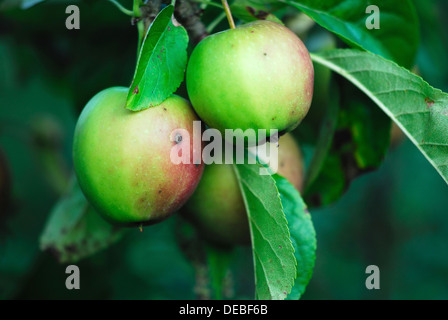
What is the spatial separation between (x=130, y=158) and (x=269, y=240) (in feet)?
0.94

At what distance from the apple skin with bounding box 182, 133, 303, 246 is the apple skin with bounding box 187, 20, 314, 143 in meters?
0.22

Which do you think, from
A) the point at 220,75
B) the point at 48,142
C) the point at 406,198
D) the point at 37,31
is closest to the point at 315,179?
the point at 220,75

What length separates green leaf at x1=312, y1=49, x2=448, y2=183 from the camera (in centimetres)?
87

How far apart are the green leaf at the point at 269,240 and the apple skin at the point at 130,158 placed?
0.14m

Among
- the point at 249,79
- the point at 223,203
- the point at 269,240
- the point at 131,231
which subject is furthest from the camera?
the point at 131,231

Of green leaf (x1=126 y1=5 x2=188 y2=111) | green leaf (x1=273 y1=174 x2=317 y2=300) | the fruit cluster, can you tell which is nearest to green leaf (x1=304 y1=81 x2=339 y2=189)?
green leaf (x1=273 y1=174 x2=317 y2=300)

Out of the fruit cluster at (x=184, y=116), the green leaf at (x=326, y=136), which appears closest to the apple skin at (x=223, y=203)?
the green leaf at (x=326, y=136)

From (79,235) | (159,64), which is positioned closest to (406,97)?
(159,64)

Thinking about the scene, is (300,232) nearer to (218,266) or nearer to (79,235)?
(218,266)

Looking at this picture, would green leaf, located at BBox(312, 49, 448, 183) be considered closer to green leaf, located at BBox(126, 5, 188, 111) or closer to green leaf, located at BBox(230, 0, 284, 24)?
green leaf, located at BBox(230, 0, 284, 24)

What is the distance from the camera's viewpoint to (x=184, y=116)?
834 millimetres

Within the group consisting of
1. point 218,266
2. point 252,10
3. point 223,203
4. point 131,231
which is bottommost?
point 218,266

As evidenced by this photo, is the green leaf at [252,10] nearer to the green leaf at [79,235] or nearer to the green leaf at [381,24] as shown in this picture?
the green leaf at [381,24]

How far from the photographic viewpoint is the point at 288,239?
85 cm
